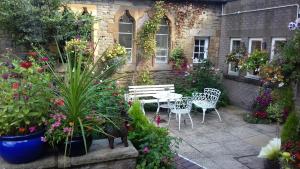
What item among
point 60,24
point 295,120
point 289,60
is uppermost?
point 60,24

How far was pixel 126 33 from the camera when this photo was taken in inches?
367

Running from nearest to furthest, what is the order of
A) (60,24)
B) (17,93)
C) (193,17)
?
(17,93), (60,24), (193,17)

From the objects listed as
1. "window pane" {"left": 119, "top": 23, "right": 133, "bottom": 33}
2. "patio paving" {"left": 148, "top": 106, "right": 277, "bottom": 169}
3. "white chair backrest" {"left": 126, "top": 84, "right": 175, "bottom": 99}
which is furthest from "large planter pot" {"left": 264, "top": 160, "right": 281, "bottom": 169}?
"window pane" {"left": 119, "top": 23, "right": 133, "bottom": 33}

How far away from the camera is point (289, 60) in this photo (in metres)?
4.29

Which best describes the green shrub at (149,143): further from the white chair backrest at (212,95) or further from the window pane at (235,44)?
the window pane at (235,44)

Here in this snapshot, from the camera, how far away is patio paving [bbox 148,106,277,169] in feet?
16.5

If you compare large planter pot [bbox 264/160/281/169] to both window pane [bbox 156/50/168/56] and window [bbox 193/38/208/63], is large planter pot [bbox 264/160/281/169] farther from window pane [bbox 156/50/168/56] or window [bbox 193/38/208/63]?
window [bbox 193/38/208/63]

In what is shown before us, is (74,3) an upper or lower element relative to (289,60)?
upper

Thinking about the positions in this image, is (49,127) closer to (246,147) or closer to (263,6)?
(246,147)

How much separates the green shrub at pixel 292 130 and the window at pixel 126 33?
591cm

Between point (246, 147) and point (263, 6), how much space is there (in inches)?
180

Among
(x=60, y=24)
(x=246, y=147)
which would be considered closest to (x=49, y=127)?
(x=246, y=147)

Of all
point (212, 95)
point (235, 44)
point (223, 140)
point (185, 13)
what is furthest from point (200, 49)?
point (223, 140)

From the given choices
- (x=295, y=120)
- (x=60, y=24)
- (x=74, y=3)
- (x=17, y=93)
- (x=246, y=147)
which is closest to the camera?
(x=17, y=93)
